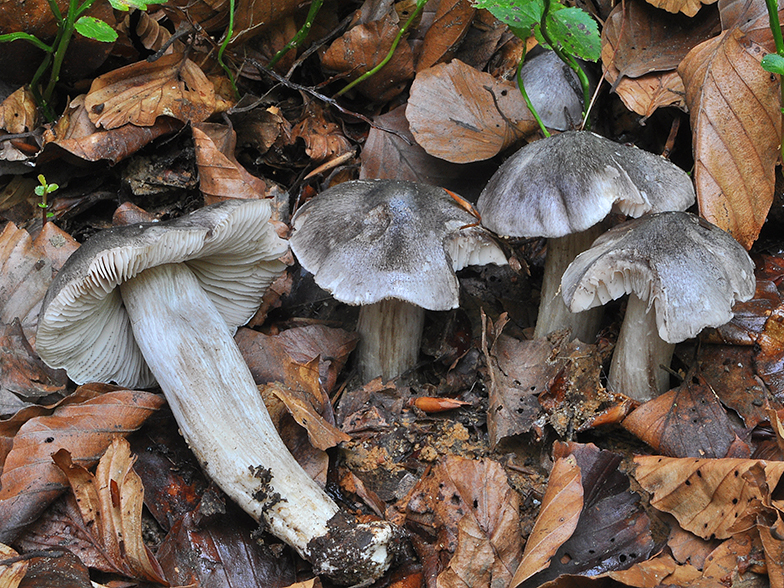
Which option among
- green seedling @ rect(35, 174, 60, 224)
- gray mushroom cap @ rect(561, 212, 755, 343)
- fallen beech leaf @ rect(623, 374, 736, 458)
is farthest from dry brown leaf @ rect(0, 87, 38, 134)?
fallen beech leaf @ rect(623, 374, 736, 458)

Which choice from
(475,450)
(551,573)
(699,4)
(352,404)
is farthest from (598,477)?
(699,4)

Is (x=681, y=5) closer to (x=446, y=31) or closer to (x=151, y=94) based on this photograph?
(x=446, y=31)

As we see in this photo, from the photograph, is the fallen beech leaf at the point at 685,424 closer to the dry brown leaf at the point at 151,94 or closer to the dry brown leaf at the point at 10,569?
the dry brown leaf at the point at 10,569

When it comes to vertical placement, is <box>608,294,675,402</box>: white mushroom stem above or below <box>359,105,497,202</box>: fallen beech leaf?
below

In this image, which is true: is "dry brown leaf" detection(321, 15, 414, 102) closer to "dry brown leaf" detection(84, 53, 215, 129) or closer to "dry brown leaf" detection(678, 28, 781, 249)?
"dry brown leaf" detection(84, 53, 215, 129)

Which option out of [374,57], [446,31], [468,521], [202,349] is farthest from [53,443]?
[446,31]

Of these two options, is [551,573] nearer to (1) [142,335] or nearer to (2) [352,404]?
(2) [352,404]
